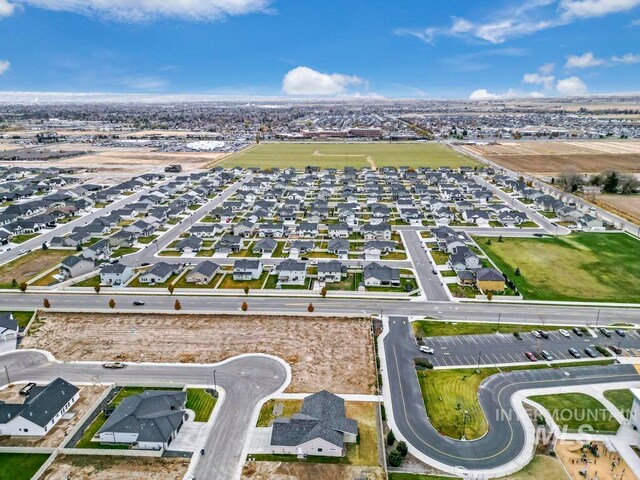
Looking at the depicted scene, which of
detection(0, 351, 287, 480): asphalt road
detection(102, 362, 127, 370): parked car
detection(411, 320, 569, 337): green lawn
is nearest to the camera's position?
detection(0, 351, 287, 480): asphalt road

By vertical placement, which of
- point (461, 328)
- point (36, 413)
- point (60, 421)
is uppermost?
point (36, 413)

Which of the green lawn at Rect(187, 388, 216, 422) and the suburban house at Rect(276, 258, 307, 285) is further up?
the suburban house at Rect(276, 258, 307, 285)

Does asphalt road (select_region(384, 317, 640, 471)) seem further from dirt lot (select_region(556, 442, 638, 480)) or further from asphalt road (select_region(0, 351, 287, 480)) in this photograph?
asphalt road (select_region(0, 351, 287, 480))

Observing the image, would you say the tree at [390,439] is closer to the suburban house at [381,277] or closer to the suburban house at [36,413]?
the suburban house at [36,413]

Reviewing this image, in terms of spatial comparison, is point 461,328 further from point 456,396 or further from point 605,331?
point 605,331

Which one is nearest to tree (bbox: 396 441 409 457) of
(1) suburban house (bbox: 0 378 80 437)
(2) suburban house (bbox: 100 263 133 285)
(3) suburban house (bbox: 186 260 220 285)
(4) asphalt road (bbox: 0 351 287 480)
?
(4) asphalt road (bbox: 0 351 287 480)

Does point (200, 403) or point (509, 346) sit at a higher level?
point (509, 346)

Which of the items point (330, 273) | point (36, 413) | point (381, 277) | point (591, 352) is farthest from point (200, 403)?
point (591, 352)
